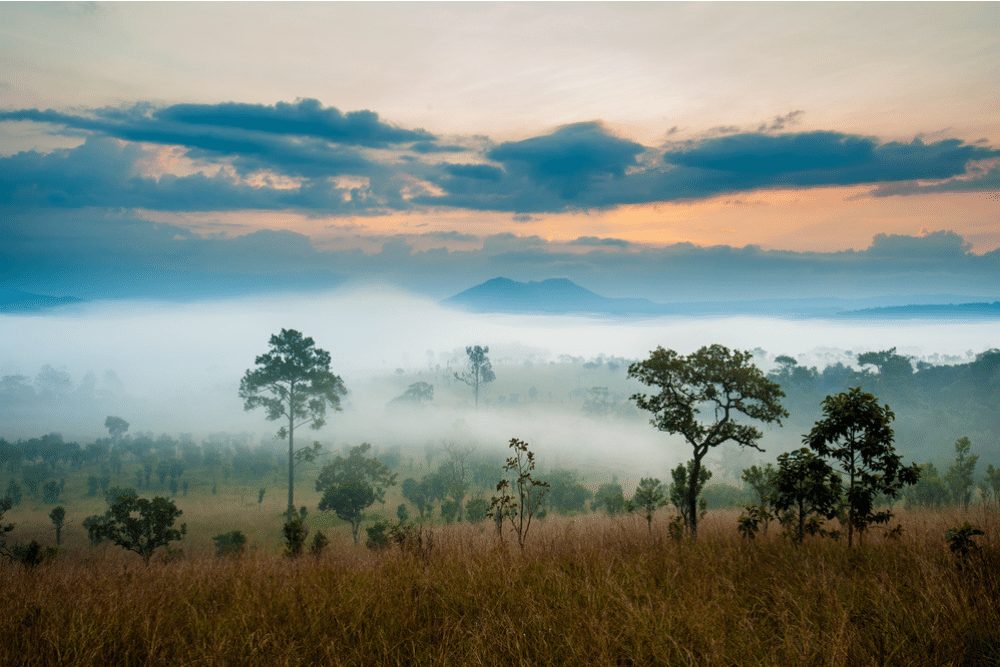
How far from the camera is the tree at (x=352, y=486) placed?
1885 inches

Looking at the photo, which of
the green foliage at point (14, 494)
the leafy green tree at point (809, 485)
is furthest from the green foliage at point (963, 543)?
the green foliage at point (14, 494)

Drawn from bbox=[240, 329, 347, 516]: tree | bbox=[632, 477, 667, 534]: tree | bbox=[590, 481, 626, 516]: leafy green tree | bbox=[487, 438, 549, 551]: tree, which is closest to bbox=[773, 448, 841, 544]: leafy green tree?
bbox=[632, 477, 667, 534]: tree

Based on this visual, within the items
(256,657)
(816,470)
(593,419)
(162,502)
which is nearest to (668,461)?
(593,419)

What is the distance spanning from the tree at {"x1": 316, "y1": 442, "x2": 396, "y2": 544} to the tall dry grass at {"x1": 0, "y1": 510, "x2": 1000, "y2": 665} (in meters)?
38.7

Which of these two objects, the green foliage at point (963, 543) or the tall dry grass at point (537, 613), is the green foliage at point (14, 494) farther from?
the green foliage at point (963, 543)

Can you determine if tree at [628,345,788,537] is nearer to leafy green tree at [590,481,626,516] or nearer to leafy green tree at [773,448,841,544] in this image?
leafy green tree at [773,448,841,544]

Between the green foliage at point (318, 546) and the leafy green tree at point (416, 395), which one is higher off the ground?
the green foliage at point (318, 546)

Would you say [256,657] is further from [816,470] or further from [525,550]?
[816,470]

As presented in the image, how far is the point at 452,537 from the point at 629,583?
17.8ft

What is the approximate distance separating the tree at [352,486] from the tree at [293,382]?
2969mm

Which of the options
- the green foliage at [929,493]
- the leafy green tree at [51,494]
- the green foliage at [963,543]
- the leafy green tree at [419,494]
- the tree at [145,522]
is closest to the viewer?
the green foliage at [963,543]

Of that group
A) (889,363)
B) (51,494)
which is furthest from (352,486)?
(889,363)

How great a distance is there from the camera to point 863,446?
37.2 ft

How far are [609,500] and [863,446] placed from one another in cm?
4627
